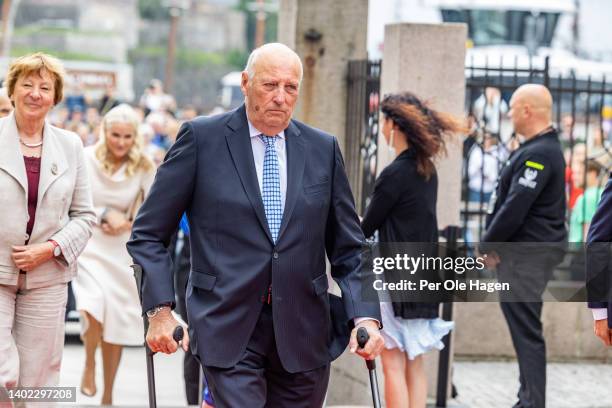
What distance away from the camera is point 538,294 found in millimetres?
8289

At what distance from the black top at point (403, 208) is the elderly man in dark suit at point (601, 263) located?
138cm

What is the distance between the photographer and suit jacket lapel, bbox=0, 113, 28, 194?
651cm

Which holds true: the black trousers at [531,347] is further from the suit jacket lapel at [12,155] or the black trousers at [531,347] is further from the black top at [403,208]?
the suit jacket lapel at [12,155]

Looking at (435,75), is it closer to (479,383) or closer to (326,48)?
(326,48)

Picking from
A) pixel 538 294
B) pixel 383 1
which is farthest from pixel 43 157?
pixel 383 1

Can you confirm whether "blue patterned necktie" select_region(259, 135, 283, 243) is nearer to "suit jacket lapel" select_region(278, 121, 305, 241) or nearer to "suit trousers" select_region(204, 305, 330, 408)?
"suit jacket lapel" select_region(278, 121, 305, 241)

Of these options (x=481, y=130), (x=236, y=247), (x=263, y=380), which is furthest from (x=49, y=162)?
(x=481, y=130)

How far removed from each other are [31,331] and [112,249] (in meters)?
2.54

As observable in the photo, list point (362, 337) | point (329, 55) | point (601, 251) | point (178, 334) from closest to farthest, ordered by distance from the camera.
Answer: point (178, 334), point (362, 337), point (601, 251), point (329, 55)

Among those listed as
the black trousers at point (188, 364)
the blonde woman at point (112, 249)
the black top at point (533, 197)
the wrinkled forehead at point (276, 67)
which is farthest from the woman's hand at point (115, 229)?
the wrinkled forehead at point (276, 67)

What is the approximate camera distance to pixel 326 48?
9719 millimetres

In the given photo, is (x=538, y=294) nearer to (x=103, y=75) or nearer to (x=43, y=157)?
(x=43, y=157)

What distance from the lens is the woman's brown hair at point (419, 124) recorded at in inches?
301

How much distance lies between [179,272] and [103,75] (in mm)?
37725
